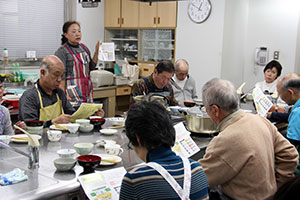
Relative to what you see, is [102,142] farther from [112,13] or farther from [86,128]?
[112,13]

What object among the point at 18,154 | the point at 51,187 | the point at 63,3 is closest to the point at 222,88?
the point at 51,187

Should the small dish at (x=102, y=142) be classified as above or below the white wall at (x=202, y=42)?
below

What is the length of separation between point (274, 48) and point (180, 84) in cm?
222

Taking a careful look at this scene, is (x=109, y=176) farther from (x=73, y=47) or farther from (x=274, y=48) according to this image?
Answer: (x=274, y=48)

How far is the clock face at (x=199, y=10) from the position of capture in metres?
5.89

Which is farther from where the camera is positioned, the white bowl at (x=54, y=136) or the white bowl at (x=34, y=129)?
the white bowl at (x=34, y=129)

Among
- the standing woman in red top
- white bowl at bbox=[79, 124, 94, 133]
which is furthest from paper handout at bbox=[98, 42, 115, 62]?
white bowl at bbox=[79, 124, 94, 133]

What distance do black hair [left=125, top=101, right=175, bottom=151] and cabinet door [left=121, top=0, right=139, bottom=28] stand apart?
5.60m

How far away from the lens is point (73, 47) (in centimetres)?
419

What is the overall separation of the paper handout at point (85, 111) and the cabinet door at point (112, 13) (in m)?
4.58

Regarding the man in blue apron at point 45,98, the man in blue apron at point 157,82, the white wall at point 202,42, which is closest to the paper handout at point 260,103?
the man in blue apron at point 157,82

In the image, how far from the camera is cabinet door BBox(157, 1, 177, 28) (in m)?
6.34

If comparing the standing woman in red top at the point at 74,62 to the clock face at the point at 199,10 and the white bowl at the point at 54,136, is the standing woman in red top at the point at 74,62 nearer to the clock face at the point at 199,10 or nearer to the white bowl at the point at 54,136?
the white bowl at the point at 54,136

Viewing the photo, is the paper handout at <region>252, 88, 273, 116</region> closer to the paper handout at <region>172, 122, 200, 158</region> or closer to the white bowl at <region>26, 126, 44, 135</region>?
the paper handout at <region>172, 122, 200, 158</region>
